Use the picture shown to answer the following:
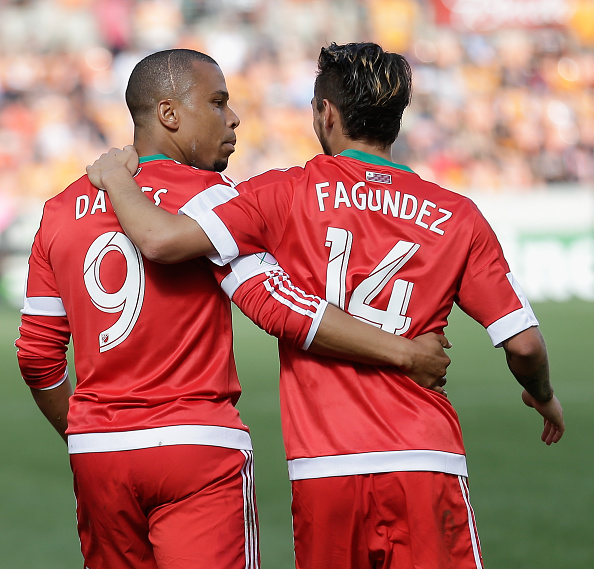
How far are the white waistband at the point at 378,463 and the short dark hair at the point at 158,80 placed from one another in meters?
1.12

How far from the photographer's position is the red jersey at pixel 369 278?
2.36 metres

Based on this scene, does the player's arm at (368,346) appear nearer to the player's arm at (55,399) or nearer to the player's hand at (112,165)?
the player's hand at (112,165)

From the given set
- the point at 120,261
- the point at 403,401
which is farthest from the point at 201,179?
the point at 403,401

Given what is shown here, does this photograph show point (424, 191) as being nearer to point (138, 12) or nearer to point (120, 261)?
point (120, 261)

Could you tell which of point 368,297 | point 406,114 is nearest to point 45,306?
point 368,297

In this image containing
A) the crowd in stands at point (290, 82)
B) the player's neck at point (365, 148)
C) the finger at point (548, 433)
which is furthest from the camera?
the crowd in stands at point (290, 82)

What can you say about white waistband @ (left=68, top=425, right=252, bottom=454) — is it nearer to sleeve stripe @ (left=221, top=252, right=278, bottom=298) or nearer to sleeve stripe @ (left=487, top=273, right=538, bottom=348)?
sleeve stripe @ (left=221, top=252, right=278, bottom=298)

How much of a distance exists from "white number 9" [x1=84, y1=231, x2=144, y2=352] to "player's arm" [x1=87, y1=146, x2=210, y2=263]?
0.10 m

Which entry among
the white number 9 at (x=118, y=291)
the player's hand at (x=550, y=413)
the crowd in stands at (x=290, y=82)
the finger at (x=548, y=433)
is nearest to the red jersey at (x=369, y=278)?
the white number 9 at (x=118, y=291)

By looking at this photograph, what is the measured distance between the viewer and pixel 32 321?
2.68m

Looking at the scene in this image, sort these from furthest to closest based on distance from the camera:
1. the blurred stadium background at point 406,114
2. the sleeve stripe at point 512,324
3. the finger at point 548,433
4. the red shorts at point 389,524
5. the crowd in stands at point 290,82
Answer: the crowd in stands at point 290,82
the blurred stadium background at point 406,114
the finger at point 548,433
the sleeve stripe at point 512,324
the red shorts at point 389,524

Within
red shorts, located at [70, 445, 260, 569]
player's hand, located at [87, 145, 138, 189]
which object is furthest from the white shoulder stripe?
red shorts, located at [70, 445, 260, 569]

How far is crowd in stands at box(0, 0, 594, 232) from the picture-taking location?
1686 centimetres

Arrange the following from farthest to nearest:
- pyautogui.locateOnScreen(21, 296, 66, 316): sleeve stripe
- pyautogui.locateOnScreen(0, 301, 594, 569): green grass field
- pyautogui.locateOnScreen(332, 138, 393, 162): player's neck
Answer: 1. pyautogui.locateOnScreen(0, 301, 594, 569): green grass field
2. pyautogui.locateOnScreen(21, 296, 66, 316): sleeve stripe
3. pyautogui.locateOnScreen(332, 138, 393, 162): player's neck
